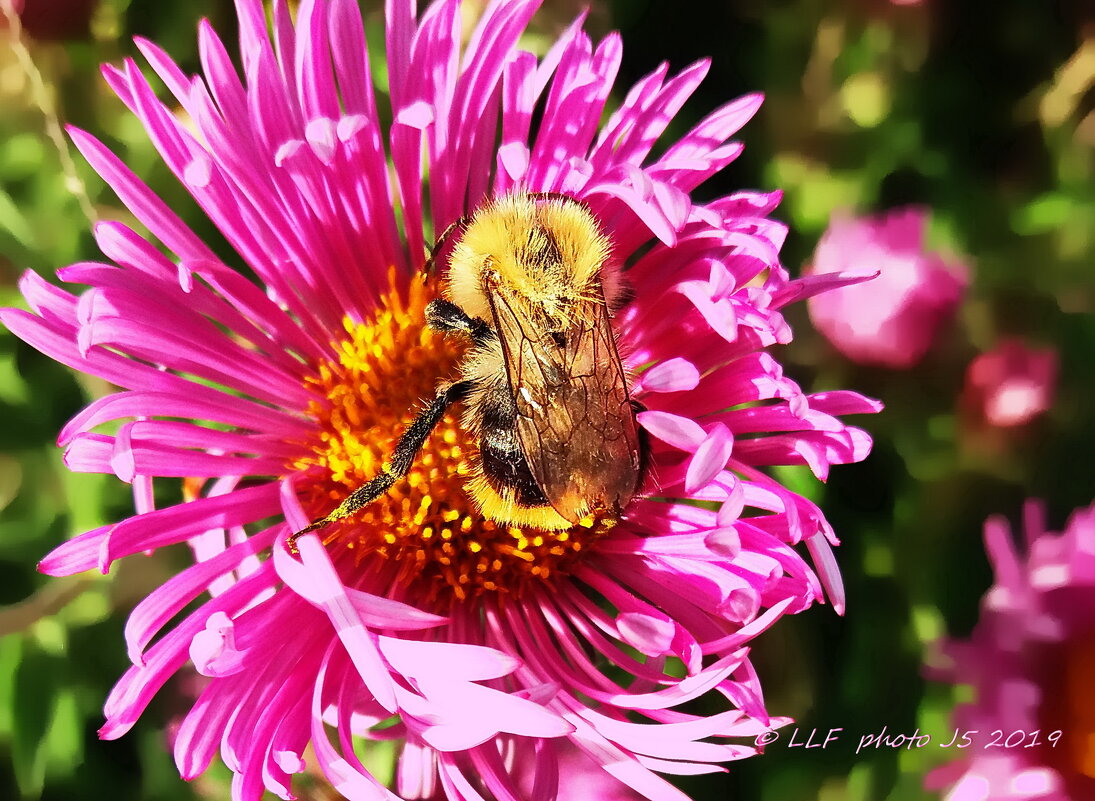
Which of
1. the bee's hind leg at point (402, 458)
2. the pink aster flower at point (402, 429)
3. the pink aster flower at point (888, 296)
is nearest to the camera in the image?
the pink aster flower at point (402, 429)

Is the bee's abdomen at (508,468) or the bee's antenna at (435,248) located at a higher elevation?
the bee's antenna at (435,248)

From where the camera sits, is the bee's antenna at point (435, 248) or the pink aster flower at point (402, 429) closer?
the pink aster flower at point (402, 429)

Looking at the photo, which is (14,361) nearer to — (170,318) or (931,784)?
(170,318)

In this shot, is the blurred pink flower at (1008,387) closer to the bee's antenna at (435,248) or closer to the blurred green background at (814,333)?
the blurred green background at (814,333)

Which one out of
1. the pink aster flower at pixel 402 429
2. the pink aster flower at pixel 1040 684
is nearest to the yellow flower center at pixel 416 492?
the pink aster flower at pixel 402 429

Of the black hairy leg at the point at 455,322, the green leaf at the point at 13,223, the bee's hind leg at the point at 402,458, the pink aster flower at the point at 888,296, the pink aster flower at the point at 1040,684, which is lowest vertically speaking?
the pink aster flower at the point at 1040,684

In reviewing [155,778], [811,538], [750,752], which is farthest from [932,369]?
[155,778]
